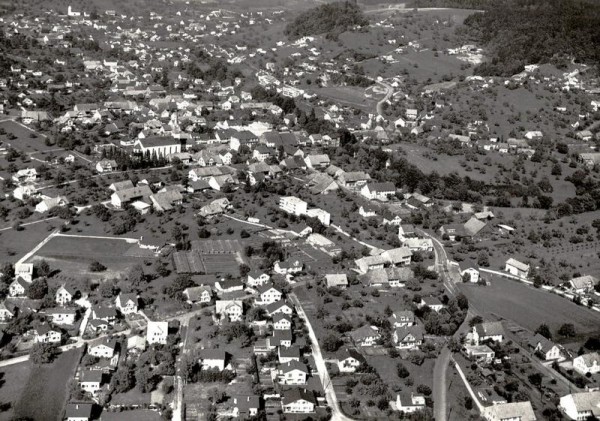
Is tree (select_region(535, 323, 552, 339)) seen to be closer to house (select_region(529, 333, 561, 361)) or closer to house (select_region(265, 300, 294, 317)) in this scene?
house (select_region(529, 333, 561, 361))

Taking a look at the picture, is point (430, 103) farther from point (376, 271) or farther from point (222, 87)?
point (376, 271)

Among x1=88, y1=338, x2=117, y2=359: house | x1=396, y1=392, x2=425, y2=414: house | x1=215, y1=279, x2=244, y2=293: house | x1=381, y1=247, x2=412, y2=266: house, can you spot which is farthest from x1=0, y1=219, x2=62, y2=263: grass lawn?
x1=396, y1=392, x2=425, y2=414: house

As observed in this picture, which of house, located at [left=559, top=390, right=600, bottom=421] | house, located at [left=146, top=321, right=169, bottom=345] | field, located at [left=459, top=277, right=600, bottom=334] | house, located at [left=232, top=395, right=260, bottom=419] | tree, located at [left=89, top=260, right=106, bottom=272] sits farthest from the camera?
tree, located at [left=89, top=260, right=106, bottom=272]

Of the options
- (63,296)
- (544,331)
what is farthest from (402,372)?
(63,296)

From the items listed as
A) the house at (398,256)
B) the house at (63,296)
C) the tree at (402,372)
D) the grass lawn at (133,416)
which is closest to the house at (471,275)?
the house at (398,256)

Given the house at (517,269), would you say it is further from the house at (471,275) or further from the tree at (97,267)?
the tree at (97,267)

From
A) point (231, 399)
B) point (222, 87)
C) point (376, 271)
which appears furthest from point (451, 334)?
point (222, 87)
